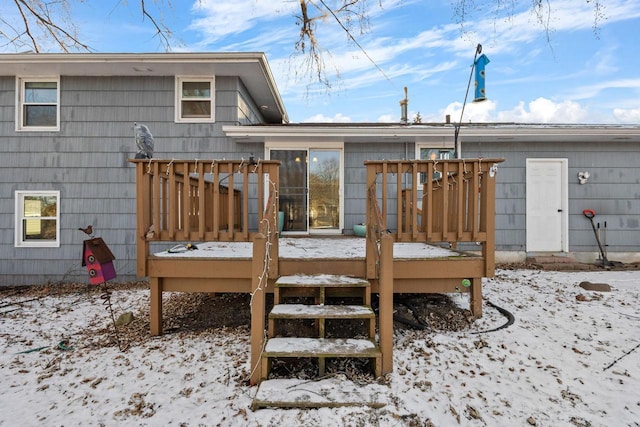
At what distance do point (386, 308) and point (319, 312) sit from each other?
571mm

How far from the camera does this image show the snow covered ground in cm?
213

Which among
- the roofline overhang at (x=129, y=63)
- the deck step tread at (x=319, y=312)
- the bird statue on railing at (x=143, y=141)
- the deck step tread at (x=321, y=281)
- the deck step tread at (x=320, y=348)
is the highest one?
the roofline overhang at (x=129, y=63)

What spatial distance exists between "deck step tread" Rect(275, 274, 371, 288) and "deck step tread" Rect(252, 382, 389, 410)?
79cm

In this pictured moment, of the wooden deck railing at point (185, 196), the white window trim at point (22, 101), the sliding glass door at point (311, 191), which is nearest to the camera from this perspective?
the wooden deck railing at point (185, 196)

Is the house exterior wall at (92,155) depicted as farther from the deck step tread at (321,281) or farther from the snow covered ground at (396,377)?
the deck step tread at (321,281)

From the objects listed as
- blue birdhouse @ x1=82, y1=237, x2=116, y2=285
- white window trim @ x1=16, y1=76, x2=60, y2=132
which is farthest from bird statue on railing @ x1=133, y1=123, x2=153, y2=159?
white window trim @ x1=16, y1=76, x2=60, y2=132

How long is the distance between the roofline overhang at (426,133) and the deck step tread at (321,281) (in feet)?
11.5

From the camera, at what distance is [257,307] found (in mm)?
2514

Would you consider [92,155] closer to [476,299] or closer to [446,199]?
[446,199]

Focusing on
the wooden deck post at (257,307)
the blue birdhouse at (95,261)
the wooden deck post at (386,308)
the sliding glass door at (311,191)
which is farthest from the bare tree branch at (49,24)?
the wooden deck post at (386,308)

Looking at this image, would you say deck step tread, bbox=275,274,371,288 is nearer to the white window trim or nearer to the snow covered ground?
the snow covered ground

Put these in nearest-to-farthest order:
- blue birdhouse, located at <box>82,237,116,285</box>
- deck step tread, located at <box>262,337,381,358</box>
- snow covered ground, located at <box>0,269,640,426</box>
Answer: snow covered ground, located at <box>0,269,640,426</box> < deck step tread, located at <box>262,337,381,358</box> < blue birdhouse, located at <box>82,237,116,285</box>

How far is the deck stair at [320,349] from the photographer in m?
2.21

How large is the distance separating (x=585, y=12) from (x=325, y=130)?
3.86 meters
